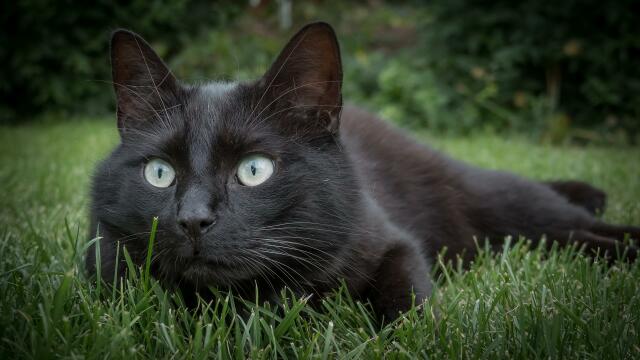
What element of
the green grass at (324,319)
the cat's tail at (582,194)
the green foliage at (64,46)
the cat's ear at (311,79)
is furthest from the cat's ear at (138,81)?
the green foliage at (64,46)

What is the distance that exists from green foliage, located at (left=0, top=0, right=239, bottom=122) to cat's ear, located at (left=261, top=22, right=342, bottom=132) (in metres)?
5.76

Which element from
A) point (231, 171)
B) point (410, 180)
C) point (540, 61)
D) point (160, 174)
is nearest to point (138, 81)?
point (160, 174)

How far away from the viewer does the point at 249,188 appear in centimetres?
145

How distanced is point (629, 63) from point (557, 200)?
4148 millimetres

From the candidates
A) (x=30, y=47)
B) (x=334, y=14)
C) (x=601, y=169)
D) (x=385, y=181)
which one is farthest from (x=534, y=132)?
(x=30, y=47)

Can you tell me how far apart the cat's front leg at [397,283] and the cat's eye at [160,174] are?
2.13 feet

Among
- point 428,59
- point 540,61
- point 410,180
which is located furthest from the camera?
point 428,59

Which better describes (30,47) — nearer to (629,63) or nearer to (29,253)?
(29,253)

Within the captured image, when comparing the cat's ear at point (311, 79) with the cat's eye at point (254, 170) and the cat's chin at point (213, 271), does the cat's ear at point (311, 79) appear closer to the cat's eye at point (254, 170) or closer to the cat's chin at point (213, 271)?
the cat's eye at point (254, 170)

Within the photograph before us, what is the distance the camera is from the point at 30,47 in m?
6.89

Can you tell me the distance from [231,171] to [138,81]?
19.1 inches

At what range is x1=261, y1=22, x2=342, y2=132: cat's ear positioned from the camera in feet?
5.33

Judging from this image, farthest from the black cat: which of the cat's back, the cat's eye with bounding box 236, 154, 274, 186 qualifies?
the cat's back

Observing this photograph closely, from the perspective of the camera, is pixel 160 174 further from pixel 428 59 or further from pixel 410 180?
pixel 428 59
